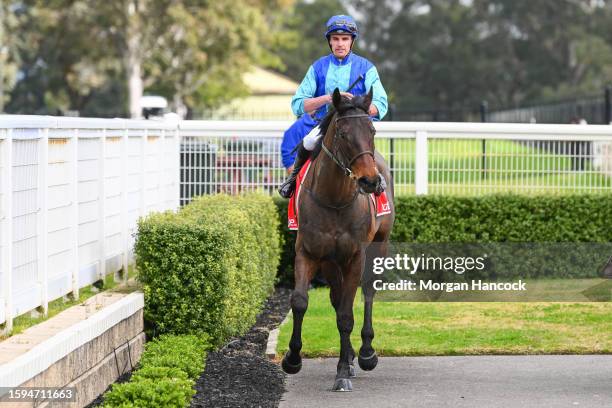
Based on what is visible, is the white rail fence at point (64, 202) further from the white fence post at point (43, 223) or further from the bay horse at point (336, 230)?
the bay horse at point (336, 230)

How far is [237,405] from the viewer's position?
25.1 ft

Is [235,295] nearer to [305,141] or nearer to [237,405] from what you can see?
[305,141]

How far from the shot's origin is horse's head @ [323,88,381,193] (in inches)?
309

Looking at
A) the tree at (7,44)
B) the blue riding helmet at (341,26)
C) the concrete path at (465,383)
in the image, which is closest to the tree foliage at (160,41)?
the tree at (7,44)

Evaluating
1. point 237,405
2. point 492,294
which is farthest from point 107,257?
point 492,294

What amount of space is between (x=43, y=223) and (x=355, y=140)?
216cm

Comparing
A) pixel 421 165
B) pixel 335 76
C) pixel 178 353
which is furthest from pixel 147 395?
pixel 421 165

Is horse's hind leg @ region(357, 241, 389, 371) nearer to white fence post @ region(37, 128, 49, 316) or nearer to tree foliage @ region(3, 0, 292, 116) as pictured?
white fence post @ region(37, 128, 49, 316)

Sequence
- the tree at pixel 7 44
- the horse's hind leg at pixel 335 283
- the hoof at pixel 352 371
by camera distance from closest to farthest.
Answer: the hoof at pixel 352 371, the horse's hind leg at pixel 335 283, the tree at pixel 7 44

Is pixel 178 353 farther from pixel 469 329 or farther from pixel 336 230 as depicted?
pixel 469 329

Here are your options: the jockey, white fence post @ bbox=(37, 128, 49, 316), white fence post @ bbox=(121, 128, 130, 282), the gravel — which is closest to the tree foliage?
white fence post @ bbox=(121, 128, 130, 282)

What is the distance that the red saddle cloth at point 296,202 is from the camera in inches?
360

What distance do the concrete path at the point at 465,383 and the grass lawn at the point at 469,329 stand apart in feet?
0.89

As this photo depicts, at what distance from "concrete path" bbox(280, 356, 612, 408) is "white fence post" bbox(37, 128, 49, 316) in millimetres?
1756
